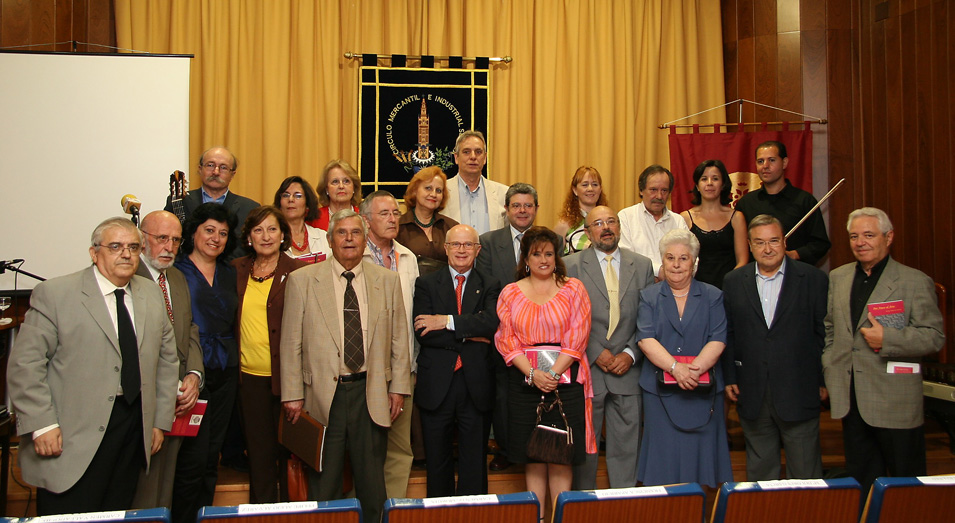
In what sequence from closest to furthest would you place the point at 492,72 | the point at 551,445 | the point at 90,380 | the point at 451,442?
the point at 90,380 < the point at 551,445 < the point at 451,442 < the point at 492,72

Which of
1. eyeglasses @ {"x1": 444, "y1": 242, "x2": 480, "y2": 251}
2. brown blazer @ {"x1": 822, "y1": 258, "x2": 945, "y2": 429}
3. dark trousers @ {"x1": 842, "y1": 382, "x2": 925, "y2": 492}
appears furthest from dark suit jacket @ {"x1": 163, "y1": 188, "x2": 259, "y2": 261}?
dark trousers @ {"x1": 842, "y1": 382, "x2": 925, "y2": 492}

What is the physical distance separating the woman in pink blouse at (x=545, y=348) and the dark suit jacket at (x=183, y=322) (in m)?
1.30

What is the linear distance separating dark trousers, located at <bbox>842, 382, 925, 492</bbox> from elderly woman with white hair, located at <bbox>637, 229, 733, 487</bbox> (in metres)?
0.58

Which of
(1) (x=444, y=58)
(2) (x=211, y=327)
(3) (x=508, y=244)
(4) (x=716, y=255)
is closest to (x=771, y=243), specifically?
(4) (x=716, y=255)

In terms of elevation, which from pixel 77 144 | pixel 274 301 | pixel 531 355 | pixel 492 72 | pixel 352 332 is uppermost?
pixel 492 72

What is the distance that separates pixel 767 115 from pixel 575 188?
2.44 metres

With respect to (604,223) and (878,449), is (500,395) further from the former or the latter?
(878,449)

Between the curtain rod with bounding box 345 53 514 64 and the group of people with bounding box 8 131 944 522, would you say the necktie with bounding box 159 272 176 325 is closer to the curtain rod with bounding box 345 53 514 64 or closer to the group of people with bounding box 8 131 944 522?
the group of people with bounding box 8 131 944 522

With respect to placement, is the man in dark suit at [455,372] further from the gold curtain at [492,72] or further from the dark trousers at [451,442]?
the gold curtain at [492,72]

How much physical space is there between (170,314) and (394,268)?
108 cm

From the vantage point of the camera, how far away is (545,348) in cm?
322

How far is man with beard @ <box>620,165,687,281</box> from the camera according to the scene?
4031mm

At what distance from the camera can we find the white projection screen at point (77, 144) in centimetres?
457

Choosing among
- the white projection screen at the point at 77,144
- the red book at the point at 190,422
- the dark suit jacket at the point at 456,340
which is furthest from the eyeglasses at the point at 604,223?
the white projection screen at the point at 77,144
